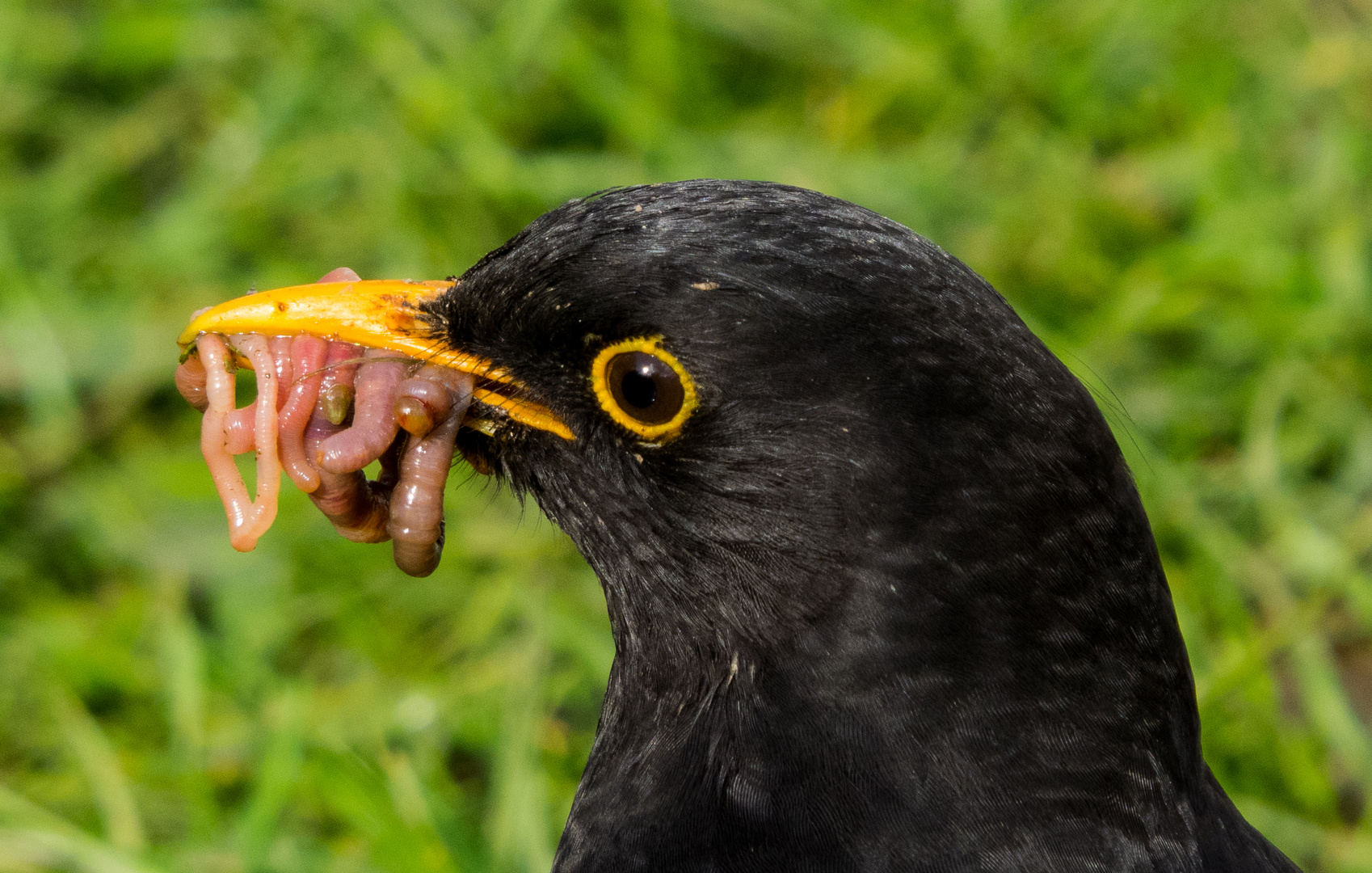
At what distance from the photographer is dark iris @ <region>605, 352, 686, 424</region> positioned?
6.59ft

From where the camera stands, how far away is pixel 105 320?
16.0ft

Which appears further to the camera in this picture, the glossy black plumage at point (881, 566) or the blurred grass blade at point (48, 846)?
the blurred grass blade at point (48, 846)

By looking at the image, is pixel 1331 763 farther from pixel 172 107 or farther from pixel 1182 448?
pixel 172 107

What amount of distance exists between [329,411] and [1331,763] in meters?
2.77

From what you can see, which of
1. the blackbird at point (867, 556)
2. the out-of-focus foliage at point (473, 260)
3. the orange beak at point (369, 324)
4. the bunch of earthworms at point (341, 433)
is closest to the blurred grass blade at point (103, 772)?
the out-of-focus foliage at point (473, 260)

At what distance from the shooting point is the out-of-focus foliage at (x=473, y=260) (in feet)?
11.9

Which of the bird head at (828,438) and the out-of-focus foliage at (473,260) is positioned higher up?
the bird head at (828,438)

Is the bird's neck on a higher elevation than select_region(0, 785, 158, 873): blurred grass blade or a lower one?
higher

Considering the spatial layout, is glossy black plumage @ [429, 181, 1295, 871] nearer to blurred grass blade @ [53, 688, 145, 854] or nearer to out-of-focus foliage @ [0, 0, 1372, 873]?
out-of-focus foliage @ [0, 0, 1372, 873]

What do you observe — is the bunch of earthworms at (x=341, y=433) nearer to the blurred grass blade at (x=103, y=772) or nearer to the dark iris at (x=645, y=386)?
the dark iris at (x=645, y=386)

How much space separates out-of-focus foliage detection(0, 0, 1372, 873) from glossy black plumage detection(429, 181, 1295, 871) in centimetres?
132

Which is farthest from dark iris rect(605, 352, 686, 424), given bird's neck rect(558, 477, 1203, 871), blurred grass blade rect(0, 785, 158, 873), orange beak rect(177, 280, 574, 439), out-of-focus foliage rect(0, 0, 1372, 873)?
blurred grass blade rect(0, 785, 158, 873)

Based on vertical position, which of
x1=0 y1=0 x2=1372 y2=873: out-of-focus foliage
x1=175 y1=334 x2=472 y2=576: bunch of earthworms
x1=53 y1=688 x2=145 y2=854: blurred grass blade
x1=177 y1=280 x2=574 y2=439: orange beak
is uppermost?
x1=177 y1=280 x2=574 y2=439: orange beak

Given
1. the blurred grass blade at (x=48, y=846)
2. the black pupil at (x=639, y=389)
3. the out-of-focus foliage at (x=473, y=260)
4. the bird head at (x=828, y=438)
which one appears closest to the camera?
the bird head at (x=828, y=438)
